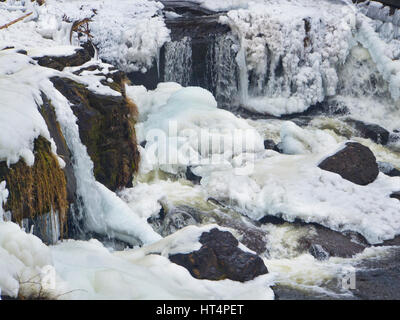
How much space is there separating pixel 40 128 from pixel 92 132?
5.17ft

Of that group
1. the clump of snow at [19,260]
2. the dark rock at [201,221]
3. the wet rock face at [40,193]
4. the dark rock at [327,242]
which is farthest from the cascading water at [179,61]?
the clump of snow at [19,260]

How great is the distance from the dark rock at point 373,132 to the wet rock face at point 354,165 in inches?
105

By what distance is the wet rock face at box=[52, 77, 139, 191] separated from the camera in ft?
21.5


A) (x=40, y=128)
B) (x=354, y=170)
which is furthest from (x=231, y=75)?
(x=40, y=128)

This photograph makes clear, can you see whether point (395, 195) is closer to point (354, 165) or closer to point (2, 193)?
point (354, 165)

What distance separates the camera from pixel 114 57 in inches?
473

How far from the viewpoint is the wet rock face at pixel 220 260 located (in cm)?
486

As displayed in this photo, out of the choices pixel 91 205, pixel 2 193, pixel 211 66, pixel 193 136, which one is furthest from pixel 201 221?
pixel 211 66

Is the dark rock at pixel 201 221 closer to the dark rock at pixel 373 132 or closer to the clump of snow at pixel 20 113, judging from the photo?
the clump of snow at pixel 20 113

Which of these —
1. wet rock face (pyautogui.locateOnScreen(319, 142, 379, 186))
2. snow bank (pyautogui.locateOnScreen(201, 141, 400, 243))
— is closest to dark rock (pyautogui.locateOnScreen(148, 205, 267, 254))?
snow bank (pyautogui.locateOnScreen(201, 141, 400, 243))

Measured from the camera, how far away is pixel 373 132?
35.7 feet

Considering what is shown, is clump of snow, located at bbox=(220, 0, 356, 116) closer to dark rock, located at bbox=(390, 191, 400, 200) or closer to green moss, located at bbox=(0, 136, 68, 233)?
dark rock, located at bbox=(390, 191, 400, 200)
